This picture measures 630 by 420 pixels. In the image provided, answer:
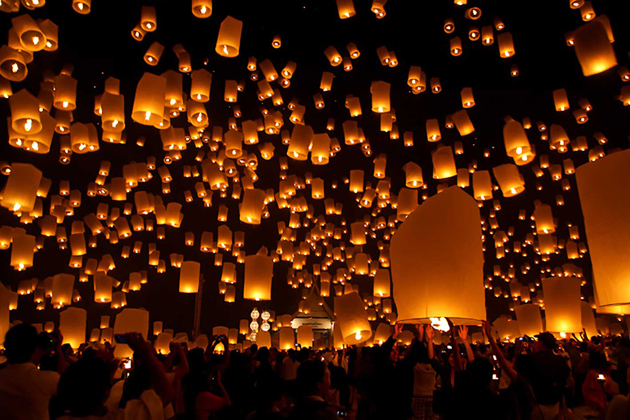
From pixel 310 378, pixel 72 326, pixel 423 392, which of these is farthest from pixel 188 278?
pixel 310 378

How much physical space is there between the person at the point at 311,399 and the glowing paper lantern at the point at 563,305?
3.50 metres

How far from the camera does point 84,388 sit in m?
1.91

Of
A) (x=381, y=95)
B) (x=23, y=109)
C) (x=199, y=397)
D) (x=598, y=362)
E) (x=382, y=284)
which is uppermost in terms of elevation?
(x=381, y=95)

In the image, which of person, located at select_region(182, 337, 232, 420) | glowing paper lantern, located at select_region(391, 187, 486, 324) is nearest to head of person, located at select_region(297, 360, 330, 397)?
glowing paper lantern, located at select_region(391, 187, 486, 324)

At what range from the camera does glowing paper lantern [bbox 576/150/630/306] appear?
1.91 m

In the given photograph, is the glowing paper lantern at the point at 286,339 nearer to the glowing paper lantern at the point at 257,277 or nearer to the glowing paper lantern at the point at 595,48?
the glowing paper lantern at the point at 257,277

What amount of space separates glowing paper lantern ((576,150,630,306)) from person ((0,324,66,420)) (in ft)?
8.68

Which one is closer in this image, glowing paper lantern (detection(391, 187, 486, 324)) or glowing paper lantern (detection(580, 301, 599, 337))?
glowing paper lantern (detection(391, 187, 486, 324))

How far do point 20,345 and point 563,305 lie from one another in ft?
16.2

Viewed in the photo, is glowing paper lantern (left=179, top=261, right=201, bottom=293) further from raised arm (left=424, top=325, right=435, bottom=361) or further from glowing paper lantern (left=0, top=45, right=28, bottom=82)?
raised arm (left=424, top=325, right=435, bottom=361)

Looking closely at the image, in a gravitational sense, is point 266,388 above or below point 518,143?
below

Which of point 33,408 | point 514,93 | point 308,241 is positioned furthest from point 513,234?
point 33,408

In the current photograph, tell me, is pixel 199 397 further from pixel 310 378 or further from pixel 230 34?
pixel 230 34

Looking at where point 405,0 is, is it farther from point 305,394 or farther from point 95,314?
point 95,314
